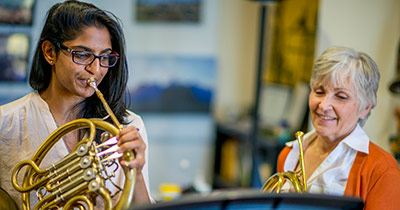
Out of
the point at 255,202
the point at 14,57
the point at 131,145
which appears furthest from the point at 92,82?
the point at 14,57

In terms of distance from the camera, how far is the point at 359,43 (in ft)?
7.86

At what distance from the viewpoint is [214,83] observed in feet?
15.3

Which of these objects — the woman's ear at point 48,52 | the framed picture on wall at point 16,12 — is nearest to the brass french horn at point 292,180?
the woman's ear at point 48,52

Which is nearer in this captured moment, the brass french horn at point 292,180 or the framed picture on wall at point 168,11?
the brass french horn at point 292,180

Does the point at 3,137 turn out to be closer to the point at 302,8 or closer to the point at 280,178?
the point at 280,178

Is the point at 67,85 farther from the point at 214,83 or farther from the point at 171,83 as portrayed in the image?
the point at 214,83

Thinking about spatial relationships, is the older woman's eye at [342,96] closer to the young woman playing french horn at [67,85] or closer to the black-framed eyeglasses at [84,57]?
the young woman playing french horn at [67,85]

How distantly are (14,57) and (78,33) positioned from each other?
2061mm

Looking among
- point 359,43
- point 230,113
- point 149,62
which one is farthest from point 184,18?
point 359,43

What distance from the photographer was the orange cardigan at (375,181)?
148 centimetres

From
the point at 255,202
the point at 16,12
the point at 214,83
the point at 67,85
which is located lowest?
the point at 214,83

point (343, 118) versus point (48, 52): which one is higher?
point (48, 52)

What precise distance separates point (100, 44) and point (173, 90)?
3.17 m

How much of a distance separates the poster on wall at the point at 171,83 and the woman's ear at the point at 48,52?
2913 millimetres
